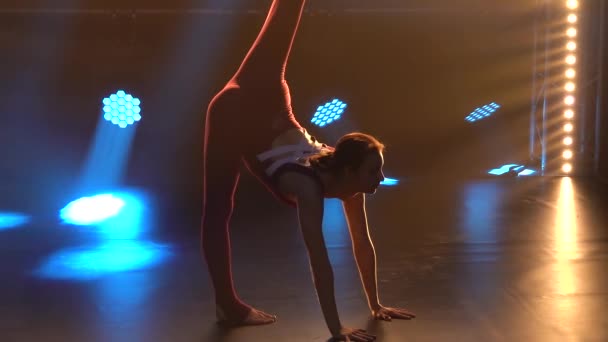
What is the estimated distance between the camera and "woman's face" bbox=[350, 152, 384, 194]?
216 centimetres

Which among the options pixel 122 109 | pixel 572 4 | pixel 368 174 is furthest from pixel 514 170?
pixel 368 174

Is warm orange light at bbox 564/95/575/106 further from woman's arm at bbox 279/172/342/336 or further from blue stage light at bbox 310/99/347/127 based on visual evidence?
woman's arm at bbox 279/172/342/336

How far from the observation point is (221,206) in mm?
2455

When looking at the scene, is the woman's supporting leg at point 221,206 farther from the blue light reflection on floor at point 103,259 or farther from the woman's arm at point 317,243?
the blue light reflection on floor at point 103,259

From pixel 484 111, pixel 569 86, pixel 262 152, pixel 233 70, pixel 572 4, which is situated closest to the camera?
pixel 262 152

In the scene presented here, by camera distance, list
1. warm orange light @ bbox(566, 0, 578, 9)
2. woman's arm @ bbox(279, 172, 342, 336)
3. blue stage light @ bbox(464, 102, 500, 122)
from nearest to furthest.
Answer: woman's arm @ bbox(279, 172, 342, 336) → warm orange light @ bbox(566, 0, 578, 9) → blue stage light @ bbox(464, 102, 500, 122)

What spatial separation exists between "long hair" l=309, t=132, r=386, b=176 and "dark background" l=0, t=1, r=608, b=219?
361 cm

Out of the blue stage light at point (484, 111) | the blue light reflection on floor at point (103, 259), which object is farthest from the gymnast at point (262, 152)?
the blue stage light at point (484, 111)

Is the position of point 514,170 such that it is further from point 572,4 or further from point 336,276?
point 336,276

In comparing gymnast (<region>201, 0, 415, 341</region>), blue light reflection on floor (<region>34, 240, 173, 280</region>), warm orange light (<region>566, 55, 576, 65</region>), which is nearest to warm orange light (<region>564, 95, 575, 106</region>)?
warm orange light (<region>566, 55, 576, 65</region>)

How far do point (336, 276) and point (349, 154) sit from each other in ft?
3.27

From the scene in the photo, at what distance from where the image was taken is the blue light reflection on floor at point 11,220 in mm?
4160

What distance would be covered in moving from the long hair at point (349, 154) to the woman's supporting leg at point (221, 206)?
0.35 metres

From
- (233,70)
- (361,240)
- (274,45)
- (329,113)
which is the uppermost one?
(233,70)
